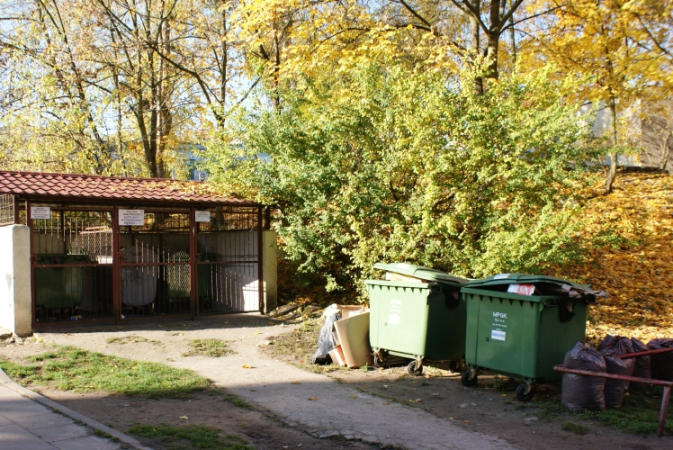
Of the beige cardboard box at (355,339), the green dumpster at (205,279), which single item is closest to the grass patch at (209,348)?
the beige cardboard box at (355,339)

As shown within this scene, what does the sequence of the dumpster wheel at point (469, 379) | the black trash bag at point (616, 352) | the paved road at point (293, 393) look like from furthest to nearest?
the dumpster wheel at point (469, 379)
the black trash bag at point (616, 352)
the paved road at point (293, 393)

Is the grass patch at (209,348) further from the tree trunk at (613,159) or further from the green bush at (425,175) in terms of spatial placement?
the tree trunk at (613,159)

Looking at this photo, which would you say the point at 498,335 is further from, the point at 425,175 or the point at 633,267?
the point at 633,267

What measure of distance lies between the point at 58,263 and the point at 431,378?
8.17 meters

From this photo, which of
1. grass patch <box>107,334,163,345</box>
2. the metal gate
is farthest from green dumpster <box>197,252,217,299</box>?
grass patch <box>107,334,163,345</box>

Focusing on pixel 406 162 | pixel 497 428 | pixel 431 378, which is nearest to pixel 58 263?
pixel 406 162

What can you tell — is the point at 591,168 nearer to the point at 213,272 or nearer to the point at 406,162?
the point at 406,162

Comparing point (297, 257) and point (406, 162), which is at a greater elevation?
point (406, 162)

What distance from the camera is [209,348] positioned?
996 cm

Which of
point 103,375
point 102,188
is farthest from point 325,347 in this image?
point 102,188

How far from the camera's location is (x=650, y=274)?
13273 millimetres

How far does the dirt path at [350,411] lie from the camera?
561 cm

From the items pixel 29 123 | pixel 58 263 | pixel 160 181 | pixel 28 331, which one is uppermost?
pixel 29 123

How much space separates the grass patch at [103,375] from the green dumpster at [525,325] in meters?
3.48
